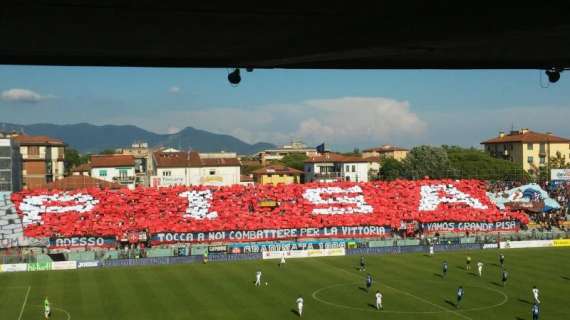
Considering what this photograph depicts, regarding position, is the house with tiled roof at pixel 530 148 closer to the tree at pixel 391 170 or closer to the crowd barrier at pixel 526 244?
the tree at pixel 391 170

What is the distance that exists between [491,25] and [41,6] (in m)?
5.02

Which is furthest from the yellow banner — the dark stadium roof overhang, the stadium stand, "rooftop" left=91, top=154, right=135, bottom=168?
"rooftop" left=91, top=154, right=135, bottom=168

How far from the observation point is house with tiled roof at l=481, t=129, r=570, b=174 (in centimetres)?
12762

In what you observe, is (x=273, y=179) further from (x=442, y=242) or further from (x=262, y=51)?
(x=262, y=51)

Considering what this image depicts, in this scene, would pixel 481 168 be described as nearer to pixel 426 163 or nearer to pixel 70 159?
pixel 426 163

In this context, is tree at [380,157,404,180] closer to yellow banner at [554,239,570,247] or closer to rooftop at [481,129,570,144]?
rooftop at [481,129,570,144]

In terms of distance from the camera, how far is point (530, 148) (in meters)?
128

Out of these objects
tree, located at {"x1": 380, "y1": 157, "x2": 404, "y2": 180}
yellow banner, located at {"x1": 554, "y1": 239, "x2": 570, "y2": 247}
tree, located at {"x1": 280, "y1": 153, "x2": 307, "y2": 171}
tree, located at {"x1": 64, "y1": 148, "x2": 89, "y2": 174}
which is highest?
tree, located at {"x1": 64, "y1": 148, "x2": 89, "y2": 174}

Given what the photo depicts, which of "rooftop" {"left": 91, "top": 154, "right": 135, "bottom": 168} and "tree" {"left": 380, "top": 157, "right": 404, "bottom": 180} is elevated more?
"rooftop" {"left": 91, "top": 154, "right": 135, "bottom": 168}

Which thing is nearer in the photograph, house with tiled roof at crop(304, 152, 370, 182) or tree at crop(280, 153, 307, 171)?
house with tiled roof at crop(304, 152, 370, 182)

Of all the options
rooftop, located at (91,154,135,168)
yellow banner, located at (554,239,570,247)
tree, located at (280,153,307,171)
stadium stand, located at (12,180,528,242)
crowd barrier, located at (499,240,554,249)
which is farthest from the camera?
tree, located at (280,153,307,171)

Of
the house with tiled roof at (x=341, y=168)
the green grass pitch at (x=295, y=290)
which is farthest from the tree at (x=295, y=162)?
the green grass pitch at (x=295, y=290)

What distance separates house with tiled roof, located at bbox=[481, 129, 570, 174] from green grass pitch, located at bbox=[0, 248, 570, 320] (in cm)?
7963

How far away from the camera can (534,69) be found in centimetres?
1186
